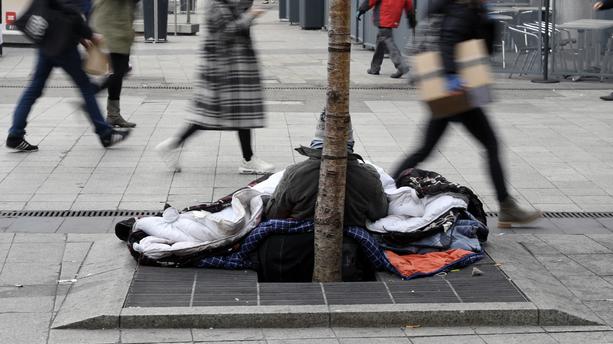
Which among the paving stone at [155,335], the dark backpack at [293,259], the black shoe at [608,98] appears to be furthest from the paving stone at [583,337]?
the black shoe at [608,98]

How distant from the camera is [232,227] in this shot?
5.61 m

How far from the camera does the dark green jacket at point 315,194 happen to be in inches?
223

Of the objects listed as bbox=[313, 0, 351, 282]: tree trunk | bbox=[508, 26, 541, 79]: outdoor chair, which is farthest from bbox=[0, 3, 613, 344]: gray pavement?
bbox=[508, 26, 541, 79]: outdoor chair

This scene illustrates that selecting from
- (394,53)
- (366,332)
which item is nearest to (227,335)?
(366,332)

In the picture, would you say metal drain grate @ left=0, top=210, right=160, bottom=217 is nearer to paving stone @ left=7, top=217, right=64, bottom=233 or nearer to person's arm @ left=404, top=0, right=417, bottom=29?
paving stone @ left=7, top=217, right=64, bottom=233

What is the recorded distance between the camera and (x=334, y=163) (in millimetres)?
5352

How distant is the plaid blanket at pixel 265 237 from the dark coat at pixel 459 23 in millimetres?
1462

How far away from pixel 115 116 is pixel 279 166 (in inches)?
93.2

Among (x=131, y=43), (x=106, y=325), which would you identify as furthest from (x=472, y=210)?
(x=131, y=43)

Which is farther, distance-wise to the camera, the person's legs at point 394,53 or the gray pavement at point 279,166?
the person's legs at point 394,53

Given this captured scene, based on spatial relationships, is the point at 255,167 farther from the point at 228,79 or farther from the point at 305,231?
the point at 305,231

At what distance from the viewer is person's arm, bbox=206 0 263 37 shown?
786 centimetres

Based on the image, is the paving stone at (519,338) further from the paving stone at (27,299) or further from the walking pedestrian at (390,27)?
the walking pedestrian at (390,27)

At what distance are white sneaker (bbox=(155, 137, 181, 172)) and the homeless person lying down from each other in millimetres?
2227
